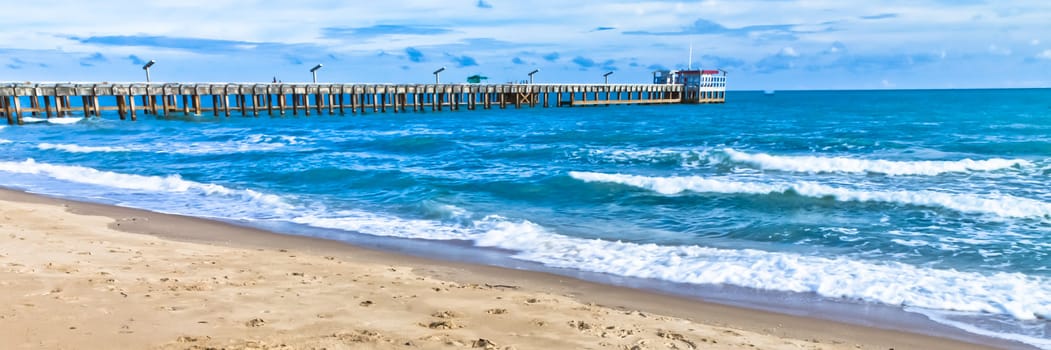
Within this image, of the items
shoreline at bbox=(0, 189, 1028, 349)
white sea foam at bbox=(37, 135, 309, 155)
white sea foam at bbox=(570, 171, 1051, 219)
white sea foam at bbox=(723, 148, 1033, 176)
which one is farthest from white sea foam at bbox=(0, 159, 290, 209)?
white sea foam at bbox=(723, 148, 1033, 176)

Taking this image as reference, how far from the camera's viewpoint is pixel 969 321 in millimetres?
6223

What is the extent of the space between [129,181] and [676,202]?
12326 mm

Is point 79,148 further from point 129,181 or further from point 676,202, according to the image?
point 676,202

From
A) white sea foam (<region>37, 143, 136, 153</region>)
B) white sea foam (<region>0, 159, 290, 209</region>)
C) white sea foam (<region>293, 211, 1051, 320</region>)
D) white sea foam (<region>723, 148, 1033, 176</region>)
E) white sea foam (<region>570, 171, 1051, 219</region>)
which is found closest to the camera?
white sea foam (<region>293, 211, 1051, 320</region>)

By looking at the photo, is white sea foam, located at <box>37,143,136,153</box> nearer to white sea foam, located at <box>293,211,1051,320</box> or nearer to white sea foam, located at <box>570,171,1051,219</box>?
white sea foam, located at <box>570,171,1051,219</box>

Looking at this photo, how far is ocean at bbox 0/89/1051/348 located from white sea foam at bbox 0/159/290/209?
0.25 ft

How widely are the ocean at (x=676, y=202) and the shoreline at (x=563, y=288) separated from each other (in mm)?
486

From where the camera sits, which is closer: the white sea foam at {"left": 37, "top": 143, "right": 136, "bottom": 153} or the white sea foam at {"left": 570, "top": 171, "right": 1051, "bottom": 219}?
the white sea foam at {"left": 570, "top": 171, "right": 1051, "bottom": 219}

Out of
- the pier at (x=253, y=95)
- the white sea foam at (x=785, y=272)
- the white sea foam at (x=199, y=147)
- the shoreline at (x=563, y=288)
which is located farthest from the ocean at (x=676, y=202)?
the pier at (x=253, y=95)

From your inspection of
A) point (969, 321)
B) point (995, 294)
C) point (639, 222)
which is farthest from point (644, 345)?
point (639, 222)

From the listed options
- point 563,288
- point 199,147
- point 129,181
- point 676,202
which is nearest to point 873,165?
point 676,202

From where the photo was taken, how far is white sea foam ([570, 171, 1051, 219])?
1155 cm

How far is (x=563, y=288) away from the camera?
7270mm

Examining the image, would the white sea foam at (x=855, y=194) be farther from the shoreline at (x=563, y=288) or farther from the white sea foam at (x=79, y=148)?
the white sea foam at (x=79, y=148)
